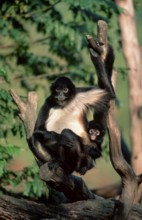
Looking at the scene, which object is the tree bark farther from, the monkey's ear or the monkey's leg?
the monkey's ear

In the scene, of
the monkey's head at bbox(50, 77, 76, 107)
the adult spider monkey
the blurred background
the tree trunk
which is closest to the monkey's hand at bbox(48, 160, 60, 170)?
the adult spider monkey

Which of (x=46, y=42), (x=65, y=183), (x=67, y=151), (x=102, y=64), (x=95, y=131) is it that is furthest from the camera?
(x=46, y=42)

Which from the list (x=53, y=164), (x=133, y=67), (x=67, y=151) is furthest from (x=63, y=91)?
(x=133, y=67)

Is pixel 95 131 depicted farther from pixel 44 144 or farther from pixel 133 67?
pixel 133 67

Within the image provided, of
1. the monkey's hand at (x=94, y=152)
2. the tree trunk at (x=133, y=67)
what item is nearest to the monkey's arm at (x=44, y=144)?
the monkey's hand at (x=94, y=152)

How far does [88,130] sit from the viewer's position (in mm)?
9086

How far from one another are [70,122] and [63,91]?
1.18ft

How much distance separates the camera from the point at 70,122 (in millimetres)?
9203

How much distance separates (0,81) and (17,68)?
2855mm

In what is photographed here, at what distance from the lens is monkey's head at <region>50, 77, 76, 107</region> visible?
926cm

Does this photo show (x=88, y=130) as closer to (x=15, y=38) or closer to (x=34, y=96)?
(x=34, y=96)

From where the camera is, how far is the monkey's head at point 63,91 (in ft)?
30.4

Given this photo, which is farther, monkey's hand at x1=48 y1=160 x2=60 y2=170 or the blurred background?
the blurred background

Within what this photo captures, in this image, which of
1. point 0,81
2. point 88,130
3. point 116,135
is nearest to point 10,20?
point 0,81
